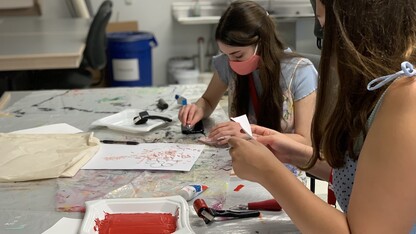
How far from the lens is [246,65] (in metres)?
1.59

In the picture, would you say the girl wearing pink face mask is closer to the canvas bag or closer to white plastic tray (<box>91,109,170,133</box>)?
white plastic tray (<box>91,109,170,133</box>)

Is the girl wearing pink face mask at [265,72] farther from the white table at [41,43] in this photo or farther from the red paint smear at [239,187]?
the white table at [41,43]

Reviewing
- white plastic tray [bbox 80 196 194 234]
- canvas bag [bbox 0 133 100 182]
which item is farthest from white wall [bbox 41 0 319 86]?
white plastic tray [bbox 80 196 194 234]

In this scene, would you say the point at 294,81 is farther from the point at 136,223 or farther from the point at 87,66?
the point at 87,66

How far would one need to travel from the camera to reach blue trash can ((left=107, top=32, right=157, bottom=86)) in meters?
3.72

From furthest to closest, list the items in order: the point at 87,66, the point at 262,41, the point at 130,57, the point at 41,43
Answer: the point at 130,57 < the point at 87,66 < the point at 41,43 < the point at 262,41

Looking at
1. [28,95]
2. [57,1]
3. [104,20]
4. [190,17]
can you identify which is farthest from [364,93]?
[57,1]

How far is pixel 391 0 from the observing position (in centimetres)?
81

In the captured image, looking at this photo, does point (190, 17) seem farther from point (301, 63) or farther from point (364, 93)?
point (364, 93)

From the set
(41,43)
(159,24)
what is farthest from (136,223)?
(159,24)

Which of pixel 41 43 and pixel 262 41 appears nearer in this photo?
pixel 262 41

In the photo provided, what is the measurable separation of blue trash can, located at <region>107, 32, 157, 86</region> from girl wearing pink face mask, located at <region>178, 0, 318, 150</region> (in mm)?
2189

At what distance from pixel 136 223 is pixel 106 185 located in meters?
0.23

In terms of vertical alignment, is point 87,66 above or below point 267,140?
below
